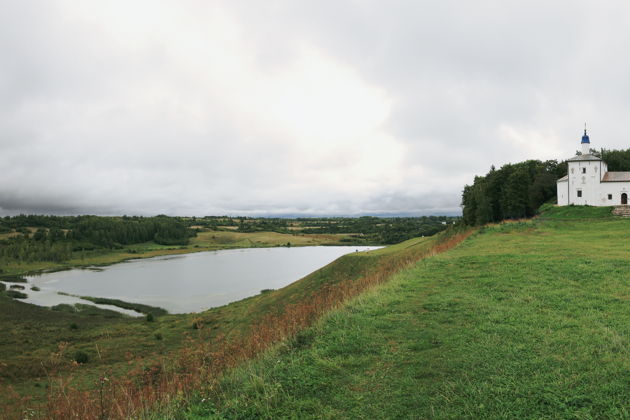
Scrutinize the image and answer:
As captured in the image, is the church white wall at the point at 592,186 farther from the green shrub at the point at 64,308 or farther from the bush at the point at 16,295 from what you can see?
the bush at the point at 16,295

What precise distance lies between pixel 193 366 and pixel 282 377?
2302 mm

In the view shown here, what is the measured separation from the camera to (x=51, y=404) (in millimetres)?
5383

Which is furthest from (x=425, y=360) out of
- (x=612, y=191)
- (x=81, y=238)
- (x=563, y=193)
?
(x=81, y=238)

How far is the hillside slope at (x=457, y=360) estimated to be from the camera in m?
4.28

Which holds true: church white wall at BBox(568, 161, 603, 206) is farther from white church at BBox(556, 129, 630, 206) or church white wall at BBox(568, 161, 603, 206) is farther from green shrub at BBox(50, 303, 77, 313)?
green shrub at BBox(50, 303, 77, 313)

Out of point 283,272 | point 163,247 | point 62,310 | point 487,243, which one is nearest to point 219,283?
point 283,272

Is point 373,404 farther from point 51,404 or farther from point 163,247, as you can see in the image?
point 163,247

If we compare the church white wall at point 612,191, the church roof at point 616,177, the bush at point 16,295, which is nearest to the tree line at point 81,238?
the bush at point 16,295

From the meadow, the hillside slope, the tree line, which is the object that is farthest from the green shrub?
the tree line

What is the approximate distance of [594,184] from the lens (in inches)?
1512

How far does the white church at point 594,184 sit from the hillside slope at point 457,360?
35377 millimetres

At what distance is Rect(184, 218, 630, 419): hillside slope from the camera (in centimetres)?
428

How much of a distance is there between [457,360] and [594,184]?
144 feet

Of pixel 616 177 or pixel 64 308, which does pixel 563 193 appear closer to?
pixel 616 177
